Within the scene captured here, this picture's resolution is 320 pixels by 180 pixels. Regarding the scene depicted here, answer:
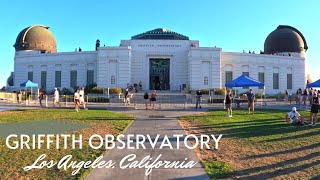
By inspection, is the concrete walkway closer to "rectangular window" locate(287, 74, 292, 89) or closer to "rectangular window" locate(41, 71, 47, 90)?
"rectangular window" locate(41, 71, 47, 90)

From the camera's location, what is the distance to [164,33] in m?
51.6

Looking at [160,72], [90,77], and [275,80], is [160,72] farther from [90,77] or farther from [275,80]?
[275,80]

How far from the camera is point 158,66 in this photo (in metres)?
47.7

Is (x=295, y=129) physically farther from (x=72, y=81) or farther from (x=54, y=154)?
(x=72, y=81)

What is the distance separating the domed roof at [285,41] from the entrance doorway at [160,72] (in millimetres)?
22258

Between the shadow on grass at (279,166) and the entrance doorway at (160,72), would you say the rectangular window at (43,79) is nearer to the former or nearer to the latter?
the entrance doorway at (160,72)

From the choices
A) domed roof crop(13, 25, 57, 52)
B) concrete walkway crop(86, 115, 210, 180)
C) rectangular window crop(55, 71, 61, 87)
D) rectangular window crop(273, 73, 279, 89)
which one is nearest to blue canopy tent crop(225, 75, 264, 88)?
concrete walkway crop(86, 115, 210, 180)

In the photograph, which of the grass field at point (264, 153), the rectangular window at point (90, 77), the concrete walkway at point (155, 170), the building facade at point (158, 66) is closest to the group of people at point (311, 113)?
the grass field at point (264, 153)

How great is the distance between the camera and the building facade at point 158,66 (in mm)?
44938

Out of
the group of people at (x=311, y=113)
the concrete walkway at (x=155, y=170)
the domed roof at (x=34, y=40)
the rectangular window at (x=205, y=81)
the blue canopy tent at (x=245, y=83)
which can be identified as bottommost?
the concrete walkway at (x=155, y=170)

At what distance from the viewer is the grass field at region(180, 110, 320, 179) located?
7312 millimetres

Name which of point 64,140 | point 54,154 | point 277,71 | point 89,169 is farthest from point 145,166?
point 277,71

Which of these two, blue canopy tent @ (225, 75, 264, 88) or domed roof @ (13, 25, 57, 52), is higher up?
domed roof @ (13, 25, 57, 52)

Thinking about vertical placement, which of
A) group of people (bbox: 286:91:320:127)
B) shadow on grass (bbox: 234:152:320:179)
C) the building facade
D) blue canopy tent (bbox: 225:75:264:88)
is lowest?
shadow on grass (bbox: 234:152:320:179)
